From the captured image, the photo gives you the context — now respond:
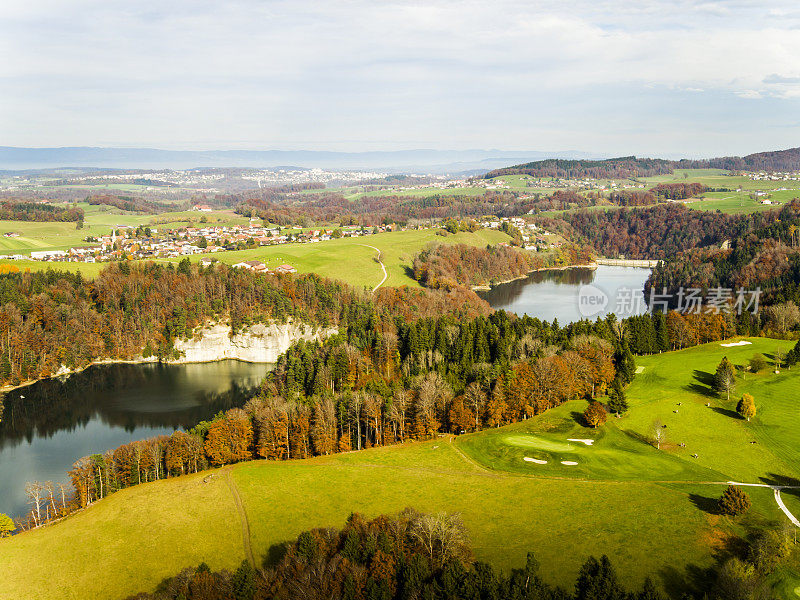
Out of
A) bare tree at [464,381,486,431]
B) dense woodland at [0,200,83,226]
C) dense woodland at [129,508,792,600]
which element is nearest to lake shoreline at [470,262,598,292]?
bare tree at [464,381,486,431]

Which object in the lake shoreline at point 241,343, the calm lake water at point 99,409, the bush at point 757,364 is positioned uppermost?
the bush at point 757,364

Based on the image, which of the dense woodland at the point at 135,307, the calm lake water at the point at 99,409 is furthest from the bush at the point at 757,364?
the dense woodland at the point at 135,307

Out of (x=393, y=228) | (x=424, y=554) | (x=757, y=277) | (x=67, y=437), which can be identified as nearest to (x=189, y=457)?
(x=67, y=437)

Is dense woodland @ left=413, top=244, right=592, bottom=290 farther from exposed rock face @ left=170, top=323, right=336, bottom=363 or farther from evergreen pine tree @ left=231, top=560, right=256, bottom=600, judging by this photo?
evergreen pine tree @ left=231, top=560, right=256, bottom=600

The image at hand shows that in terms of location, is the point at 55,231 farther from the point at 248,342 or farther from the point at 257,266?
the point at 248,342

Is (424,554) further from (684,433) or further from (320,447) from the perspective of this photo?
(684,433)

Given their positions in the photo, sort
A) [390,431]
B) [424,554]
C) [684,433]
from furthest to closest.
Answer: [390,431], [684,433], [424,554]

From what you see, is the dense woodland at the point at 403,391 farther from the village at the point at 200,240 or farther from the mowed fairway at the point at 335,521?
the village at the point at 200,240
